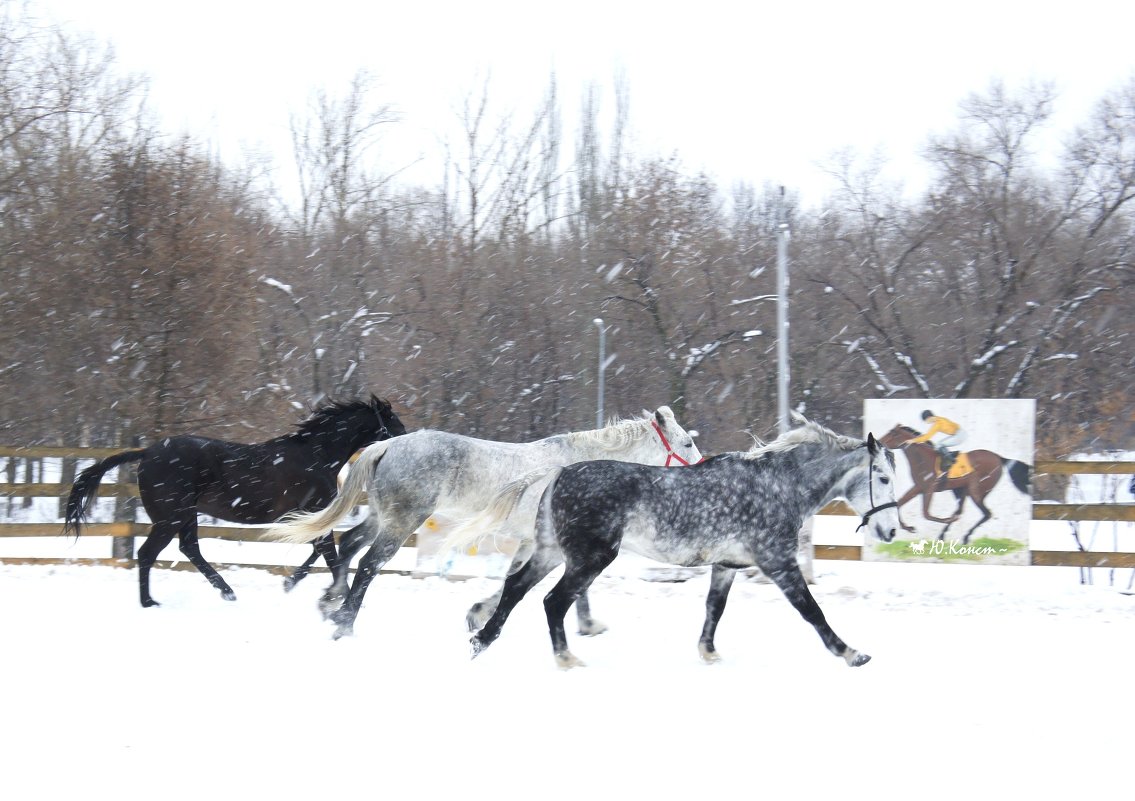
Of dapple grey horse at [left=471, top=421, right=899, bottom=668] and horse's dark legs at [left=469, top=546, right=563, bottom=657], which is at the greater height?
dapple grey horse at [left=471, top=421, right=899, bottom=668]

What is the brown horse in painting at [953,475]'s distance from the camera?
9.32 m

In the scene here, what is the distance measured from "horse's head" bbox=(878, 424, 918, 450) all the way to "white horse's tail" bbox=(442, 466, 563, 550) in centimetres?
460

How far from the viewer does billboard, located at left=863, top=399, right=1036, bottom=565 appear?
9281 millimetres

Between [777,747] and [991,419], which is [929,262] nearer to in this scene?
[991,419]

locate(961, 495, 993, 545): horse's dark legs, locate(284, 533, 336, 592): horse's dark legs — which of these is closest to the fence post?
locate(284, 533, 336, 592): horse's dark legs

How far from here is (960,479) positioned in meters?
9.38

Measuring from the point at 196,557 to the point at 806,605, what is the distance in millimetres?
5032

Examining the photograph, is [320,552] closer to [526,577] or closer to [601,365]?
[526,577]

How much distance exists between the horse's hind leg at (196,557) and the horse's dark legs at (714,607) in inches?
159

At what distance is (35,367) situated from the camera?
14.8 m

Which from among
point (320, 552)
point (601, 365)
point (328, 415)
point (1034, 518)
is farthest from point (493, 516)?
point (601, 365)

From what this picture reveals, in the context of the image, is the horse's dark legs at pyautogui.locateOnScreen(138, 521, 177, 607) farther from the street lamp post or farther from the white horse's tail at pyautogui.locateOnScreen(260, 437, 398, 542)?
the street lamp post

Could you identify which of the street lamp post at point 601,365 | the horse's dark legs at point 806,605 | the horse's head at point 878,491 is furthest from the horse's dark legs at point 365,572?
the street lamp post at point 601,365

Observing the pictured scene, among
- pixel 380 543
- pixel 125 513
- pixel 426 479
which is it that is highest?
pixel 426 479
